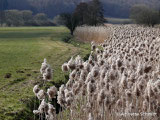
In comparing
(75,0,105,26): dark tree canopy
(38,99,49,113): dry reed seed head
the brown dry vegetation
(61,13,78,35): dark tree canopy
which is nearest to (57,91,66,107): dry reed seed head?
(38,99,49,113): dry reed seed head

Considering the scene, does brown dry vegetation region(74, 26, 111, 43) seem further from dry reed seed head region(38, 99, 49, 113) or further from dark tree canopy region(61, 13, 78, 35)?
dry reed seed head region(38, 99, 49, 113)

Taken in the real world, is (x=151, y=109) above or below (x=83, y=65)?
below

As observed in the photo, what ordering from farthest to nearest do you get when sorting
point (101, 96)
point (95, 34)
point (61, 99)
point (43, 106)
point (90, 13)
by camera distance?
1. point (90, 13)
2. point (95, 34)
3. point (61, 99)
4. point (101, 96)
5. point (43, 106)

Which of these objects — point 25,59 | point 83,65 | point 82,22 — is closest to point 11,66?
point 25,59

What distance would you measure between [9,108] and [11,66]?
6.08m

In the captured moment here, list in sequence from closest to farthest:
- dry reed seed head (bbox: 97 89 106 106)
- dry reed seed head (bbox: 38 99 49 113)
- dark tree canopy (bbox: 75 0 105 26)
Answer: dry reed seed head (bbox: 38 99 49 113), dry reed seed head (bbox: 97 89 106 106), dark tree canopy (bbox: 75 0 105 26)

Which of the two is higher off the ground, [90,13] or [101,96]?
[90,13]

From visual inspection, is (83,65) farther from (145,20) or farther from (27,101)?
(145,20)

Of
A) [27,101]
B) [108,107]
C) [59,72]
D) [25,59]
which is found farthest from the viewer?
[25,59]

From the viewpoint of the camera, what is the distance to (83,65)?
6457 mm

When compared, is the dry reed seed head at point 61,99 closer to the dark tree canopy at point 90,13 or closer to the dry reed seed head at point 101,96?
the dry reed seed head at point 101,96

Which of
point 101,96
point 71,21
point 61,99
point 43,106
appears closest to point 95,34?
point 71,21

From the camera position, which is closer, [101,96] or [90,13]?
[101,96]

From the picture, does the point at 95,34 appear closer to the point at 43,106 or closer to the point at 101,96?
the point at 101,96
